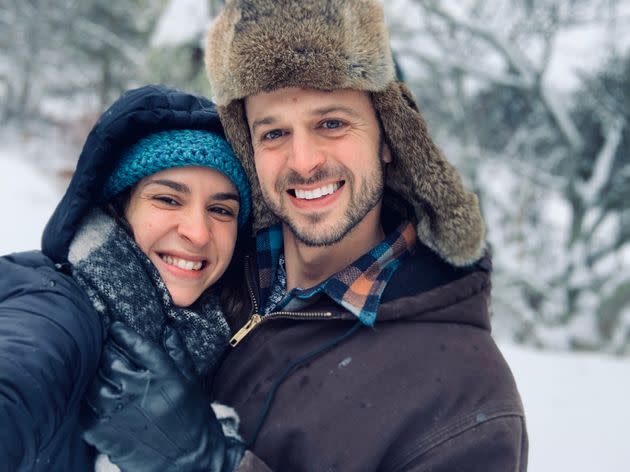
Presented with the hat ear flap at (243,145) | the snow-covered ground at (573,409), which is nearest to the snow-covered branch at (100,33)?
the snow-covered ground at (573,409)

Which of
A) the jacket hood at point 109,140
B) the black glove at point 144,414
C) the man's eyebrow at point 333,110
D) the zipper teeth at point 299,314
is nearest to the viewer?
the black glove at point 144,414

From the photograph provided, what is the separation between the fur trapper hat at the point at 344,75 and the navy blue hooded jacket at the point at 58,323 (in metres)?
0.26

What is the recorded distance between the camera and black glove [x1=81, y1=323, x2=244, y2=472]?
1.40 metres

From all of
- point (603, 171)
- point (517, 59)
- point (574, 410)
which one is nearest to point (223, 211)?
point (574, 410)

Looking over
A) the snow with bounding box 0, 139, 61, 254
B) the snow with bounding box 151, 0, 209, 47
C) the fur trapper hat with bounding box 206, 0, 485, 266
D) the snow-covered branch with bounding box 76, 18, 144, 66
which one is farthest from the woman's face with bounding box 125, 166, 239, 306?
the snow-covered branch with bounding box 76, 18, 144, 66

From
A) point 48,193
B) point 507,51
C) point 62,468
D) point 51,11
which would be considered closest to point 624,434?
point 62,468

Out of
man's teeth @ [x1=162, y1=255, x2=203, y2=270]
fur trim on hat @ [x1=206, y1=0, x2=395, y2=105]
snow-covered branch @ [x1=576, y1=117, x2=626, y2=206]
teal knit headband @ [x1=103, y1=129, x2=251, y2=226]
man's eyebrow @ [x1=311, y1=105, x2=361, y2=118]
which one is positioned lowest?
snow-covered branch @ [x1=576, y1=117, x2=626, y2=206]

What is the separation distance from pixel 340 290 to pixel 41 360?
985 millimetres

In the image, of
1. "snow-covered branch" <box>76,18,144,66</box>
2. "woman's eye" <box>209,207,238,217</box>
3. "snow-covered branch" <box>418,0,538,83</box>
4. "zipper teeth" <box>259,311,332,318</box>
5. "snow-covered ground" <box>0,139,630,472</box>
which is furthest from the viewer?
"snow-covered branch" <box>76,18,144,66</box>

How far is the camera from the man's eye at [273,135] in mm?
1987

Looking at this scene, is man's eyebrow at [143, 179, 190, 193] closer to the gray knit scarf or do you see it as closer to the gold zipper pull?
the gray knit scarf

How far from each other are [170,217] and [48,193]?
1225 centimetres

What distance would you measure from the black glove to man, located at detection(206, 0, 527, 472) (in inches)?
6.8

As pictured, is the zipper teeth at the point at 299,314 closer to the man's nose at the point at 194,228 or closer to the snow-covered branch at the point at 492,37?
the man's nose at the point at 194,228
